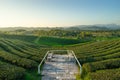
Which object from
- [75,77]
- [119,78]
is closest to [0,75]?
[75,77]

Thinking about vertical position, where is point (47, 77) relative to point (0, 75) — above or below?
below

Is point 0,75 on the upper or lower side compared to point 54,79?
upper

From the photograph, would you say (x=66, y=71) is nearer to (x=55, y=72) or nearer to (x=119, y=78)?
(x=55, y=72)

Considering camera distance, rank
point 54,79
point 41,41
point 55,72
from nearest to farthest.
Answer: point 54,79, point 55,72, point 41,41

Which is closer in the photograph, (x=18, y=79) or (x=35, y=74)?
(x=18, y=79)

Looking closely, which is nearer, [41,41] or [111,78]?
[111,78]

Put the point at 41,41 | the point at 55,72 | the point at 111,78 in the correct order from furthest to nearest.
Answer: the point at 41,41
the point at 55,72
the point at 111,78

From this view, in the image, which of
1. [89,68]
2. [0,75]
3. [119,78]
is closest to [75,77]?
[89,68]

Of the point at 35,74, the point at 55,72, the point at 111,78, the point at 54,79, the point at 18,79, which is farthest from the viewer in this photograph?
the point at 55,72

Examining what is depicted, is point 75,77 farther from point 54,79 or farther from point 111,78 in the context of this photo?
point 111,78
